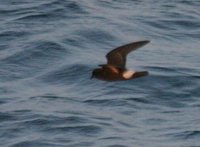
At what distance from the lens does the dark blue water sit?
17.0 m

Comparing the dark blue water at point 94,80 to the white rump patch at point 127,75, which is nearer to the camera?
the white rump patch at point 127,75

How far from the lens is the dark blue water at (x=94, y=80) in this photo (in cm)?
1695

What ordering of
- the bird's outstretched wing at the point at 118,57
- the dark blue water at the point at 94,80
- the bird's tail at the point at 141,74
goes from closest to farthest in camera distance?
the bird's tail at the point at 141,74 < the bird's outstretched wing at the point at 118,57 < the dark blue water at the point at 94,80

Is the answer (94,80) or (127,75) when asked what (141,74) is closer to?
(127,75)

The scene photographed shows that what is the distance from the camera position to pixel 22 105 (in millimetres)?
18172

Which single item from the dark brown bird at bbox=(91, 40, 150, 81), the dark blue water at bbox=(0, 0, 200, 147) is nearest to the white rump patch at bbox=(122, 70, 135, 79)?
the dark brown bird at bbox=(91, 40, 150, 81)

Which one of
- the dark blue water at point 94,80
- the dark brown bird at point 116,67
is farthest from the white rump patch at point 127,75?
the dark blue water at point 94,80

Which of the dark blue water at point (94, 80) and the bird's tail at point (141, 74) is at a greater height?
the bird's tail at point (141, 74)

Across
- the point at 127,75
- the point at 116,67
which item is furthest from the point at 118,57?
the point at 127,75

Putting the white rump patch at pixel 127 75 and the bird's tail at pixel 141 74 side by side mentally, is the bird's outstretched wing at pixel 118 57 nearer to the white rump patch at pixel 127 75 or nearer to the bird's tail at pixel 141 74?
the white rump patch at pixel 127 75

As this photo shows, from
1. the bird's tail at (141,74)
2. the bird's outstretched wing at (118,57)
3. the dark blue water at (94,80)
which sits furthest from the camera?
the dark blue water at (94,80)

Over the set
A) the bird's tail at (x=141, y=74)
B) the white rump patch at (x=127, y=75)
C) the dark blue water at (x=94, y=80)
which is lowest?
the dark blue water at (x=94, y=80)

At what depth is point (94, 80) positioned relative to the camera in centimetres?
1953

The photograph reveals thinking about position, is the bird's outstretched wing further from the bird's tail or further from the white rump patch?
the bird's tail
